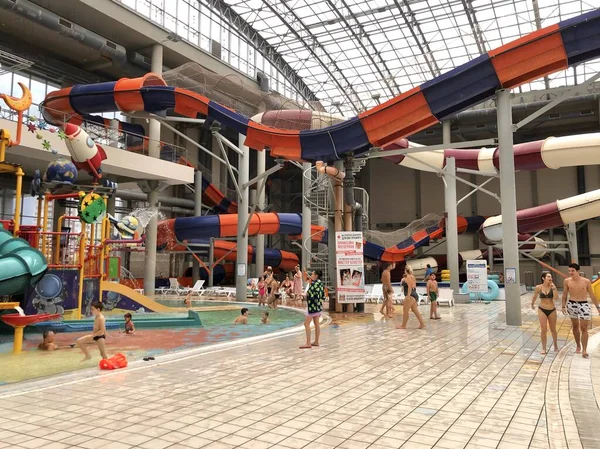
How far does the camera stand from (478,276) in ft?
63.6

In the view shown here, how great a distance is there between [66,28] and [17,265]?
15359 millimetres

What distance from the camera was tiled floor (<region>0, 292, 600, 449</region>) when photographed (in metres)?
3.92

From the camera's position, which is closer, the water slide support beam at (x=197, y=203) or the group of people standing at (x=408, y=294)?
the group of people standing at (x=408, y=294)

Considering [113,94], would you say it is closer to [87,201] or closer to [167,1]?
[87,201]

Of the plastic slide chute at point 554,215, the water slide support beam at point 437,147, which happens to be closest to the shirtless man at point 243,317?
the water slide support beam at point 437,147

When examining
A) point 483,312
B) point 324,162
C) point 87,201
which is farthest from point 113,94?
point 483,312

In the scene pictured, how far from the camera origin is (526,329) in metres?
10.9

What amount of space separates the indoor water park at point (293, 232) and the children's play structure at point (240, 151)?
0.07 m

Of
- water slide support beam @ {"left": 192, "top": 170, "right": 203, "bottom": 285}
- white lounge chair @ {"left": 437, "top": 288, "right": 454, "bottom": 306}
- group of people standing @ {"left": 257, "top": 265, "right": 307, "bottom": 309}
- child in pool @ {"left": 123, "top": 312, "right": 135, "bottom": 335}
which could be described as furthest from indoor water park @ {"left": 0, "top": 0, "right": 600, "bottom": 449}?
water slide support beam @ {"left": 192, "top": 170, "right": 203, "bottom": 285}

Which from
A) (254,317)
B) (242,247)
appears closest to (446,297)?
(254,317)

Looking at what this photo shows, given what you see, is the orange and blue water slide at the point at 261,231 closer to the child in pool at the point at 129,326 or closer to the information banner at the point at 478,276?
the information banner at the point at 478,276

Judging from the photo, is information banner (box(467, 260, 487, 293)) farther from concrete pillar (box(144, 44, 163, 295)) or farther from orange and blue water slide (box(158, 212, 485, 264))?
concrete pillar (box(144, 44, 163, 295))

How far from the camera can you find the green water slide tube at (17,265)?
8.75 m

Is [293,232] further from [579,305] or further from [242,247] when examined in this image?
[579,305]
